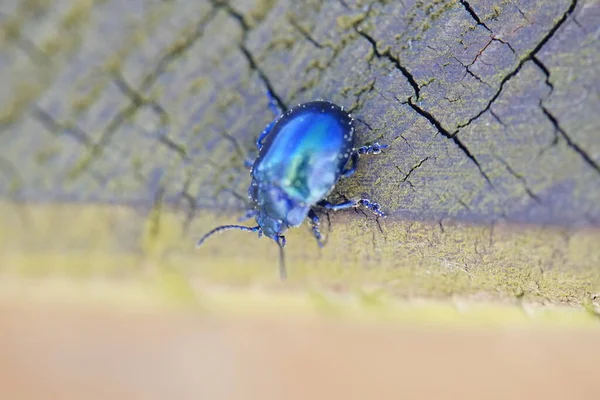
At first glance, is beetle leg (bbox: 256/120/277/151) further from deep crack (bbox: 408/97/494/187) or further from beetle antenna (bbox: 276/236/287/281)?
deep crack (bbox: 408/97/494/187)

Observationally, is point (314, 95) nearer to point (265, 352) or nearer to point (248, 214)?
point (248, 214)

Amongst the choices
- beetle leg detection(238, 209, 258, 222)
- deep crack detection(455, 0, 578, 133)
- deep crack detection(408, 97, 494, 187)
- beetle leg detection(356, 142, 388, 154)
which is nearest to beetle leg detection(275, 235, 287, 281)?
beetle leg detection(238, 209, 258, 222)

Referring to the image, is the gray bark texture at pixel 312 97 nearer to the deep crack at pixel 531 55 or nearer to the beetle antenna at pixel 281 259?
the deep crack at pixel 531 55

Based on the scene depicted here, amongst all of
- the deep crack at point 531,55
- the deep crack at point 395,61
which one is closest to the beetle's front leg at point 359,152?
the deep crack at point 395,61

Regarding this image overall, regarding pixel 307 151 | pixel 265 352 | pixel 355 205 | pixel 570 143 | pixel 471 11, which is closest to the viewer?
pixel 570 143

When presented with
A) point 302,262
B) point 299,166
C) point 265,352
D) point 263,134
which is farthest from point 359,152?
point 265,352

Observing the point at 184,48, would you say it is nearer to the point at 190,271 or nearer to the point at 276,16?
the point at 276,16
